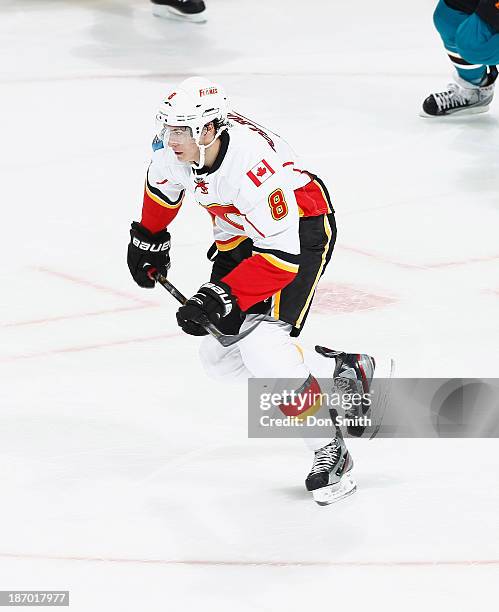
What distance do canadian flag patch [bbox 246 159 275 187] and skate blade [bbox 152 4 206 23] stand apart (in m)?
5.76

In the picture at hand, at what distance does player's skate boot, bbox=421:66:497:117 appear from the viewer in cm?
659

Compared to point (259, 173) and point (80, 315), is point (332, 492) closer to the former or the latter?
point (259, 173)

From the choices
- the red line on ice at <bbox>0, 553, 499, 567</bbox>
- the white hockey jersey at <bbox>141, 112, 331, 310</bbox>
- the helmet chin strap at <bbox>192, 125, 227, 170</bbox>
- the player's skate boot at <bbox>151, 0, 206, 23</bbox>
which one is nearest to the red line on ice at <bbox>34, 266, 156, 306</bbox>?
the white hockey jersey at <bbox>141, 112, 331, 310</bbox>

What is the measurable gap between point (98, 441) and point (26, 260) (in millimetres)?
1518

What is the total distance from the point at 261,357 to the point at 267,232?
0.27 metres

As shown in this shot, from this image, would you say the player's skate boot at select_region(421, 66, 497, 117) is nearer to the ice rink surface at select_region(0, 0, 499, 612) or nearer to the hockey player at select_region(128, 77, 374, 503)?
the ice rink surface at select_region(0, 0, 499, 612)

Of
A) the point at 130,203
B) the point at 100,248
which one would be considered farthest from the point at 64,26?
the point at 100,248

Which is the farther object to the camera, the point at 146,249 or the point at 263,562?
the point at 146,249

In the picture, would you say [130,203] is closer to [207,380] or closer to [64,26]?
[207,380]

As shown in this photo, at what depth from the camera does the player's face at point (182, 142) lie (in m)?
2.88

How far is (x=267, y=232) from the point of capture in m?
2.91

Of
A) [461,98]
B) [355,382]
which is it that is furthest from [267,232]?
[461,98]

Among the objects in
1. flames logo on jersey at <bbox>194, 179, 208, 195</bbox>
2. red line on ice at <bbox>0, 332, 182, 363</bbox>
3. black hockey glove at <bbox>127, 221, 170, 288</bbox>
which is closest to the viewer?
flames logo on jersey at <bbox>194, 179, 208, 195</bbox>

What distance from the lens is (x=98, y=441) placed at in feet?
11.0
